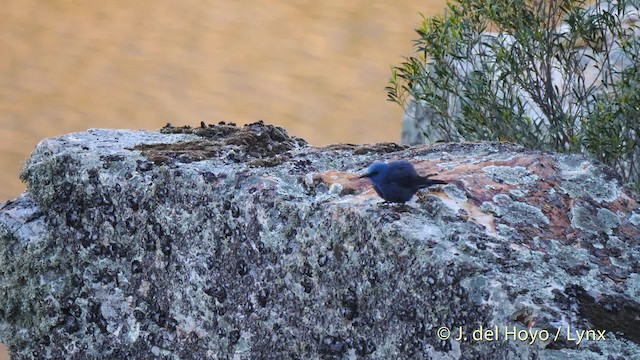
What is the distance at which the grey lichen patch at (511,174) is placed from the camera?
8.19ft

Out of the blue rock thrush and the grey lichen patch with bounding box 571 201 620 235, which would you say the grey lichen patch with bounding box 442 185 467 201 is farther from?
the grey lichen patch with bounding box 571 201 620 235

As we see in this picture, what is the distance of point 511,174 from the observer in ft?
8.29

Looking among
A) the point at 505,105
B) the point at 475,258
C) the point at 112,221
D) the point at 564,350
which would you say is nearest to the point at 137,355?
the point at 112,221

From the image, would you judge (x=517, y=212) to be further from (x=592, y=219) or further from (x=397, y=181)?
(x=397, y=181)

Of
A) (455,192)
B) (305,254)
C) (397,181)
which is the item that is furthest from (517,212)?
(305,254)

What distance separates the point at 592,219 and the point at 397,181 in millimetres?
550

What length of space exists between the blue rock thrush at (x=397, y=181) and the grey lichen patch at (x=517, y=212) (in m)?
0.18

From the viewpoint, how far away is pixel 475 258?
82.9 inches

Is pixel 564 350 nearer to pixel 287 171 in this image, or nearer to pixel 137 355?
pixel 287 171

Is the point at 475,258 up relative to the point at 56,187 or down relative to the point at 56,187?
down

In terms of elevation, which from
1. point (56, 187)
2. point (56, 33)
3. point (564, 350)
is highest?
point (56, 33)

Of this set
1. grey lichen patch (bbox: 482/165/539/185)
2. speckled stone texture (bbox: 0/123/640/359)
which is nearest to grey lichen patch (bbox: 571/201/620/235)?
speckled stone texture (bbox: 0/123/640/359)

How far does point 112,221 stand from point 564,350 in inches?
52.6

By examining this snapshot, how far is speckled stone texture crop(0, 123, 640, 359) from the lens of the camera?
2.07 metres
